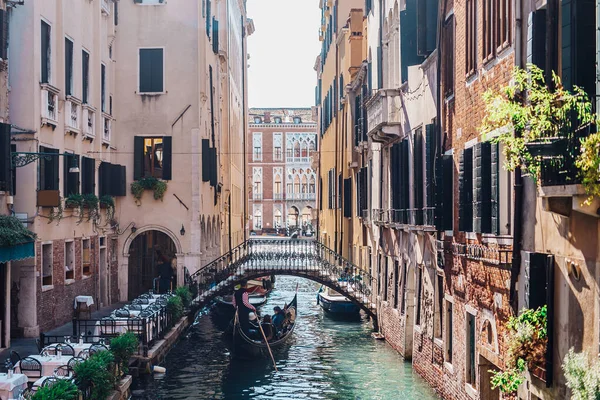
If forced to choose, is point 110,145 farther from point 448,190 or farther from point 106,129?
point 448,190

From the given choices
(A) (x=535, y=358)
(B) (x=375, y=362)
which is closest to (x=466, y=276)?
(A) (x=535, y=358)

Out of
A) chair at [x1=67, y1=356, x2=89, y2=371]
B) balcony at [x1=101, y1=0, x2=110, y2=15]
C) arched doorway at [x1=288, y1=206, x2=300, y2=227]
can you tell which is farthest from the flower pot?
arched doorway at [x1=288, y1=206, x2=300, y2=227]

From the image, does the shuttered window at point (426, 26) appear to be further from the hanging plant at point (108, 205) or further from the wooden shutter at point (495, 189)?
the hanging plant at point (108, 205)

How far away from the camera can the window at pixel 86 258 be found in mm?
22562

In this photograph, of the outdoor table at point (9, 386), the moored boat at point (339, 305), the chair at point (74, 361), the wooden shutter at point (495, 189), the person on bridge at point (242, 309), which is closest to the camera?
the wooden shutter at point (495, 189)

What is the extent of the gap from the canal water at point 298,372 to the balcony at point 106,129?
600 cm

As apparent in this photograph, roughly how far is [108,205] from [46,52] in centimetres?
675

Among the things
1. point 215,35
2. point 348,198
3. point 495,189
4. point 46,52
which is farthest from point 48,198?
point 215,35

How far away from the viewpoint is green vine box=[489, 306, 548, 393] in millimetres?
8953

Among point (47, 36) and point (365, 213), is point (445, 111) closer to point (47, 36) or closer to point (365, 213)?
point (47, 36)

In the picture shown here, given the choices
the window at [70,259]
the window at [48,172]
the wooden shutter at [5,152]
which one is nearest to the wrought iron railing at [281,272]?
the window at [70,259]

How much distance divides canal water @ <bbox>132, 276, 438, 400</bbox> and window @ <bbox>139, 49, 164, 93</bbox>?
7.48 metres

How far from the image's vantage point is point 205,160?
27.8m

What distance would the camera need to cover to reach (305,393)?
1719cm
